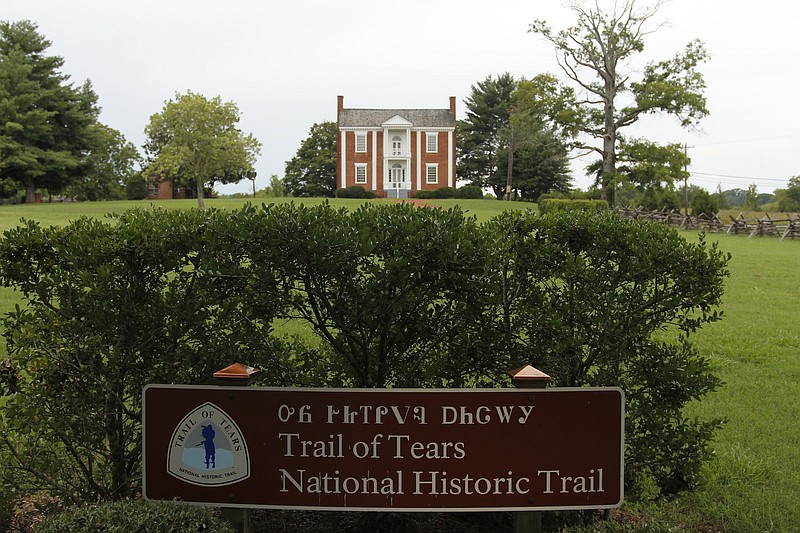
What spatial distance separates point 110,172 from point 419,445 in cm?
7035

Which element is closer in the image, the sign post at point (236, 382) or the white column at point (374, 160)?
the sign post at point (236, 382)

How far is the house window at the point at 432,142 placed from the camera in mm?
65000

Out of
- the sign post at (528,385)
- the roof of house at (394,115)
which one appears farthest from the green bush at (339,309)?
the roof of house at (394,115)

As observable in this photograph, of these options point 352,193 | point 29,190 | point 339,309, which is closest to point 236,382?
point 339,309

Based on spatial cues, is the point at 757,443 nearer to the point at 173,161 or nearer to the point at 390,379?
the point at 390,379

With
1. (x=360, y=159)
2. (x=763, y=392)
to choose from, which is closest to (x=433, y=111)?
(x=360, y=159)

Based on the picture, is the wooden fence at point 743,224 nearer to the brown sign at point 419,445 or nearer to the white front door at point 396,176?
the brown sign at point 419,445

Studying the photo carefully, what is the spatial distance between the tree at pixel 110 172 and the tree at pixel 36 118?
677 cm

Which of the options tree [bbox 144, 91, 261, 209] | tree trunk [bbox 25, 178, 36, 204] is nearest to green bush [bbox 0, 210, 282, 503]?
tree [bbox 144, 91, 261, 209]

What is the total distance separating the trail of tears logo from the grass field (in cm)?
199

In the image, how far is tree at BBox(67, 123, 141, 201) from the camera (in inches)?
2542

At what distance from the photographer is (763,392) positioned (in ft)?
25.7

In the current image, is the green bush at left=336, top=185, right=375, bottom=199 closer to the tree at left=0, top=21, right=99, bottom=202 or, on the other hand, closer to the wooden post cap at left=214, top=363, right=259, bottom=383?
the tree at left=0, top=21, right=99, bottom=202

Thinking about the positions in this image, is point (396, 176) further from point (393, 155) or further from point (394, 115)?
point (394, 115)
